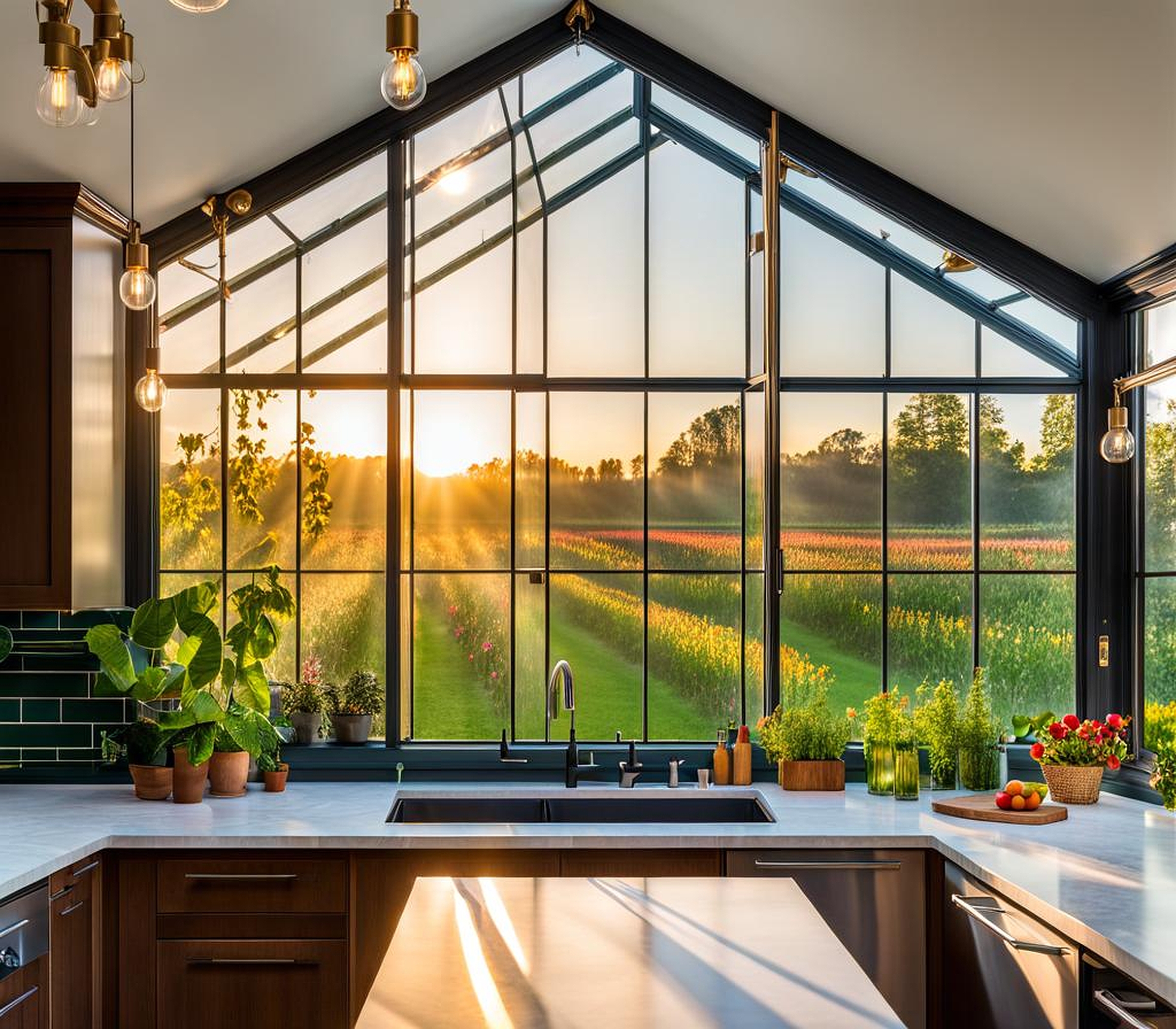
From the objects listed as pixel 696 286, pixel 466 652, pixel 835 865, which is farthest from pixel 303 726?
pixel 466 652

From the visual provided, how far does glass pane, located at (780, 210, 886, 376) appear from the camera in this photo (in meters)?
7.70

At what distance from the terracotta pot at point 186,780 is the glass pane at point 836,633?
2065mm

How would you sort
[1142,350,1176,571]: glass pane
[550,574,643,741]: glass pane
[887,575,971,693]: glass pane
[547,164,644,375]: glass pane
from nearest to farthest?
[1142,350,1176,571]: glass pane
[887,575,971,693]: glass pane
[547,164,644,375]: glass pane
[550,574,643,741]: glass pane

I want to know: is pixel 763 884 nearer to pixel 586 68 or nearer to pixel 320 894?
pixel 320 894

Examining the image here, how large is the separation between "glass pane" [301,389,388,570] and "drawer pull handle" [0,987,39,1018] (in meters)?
1.72

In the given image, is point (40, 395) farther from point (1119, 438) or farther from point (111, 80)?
point (1119, 438)

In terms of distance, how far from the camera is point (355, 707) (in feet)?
13.4

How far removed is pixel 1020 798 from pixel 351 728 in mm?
2291

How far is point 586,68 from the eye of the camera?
4473 mm

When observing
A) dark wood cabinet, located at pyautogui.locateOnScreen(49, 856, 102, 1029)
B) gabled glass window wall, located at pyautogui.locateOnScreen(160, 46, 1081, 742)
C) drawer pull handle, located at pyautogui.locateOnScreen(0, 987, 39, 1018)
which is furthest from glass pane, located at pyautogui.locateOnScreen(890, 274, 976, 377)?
drawer pull handle, located at pyautogui.locateOnScreen(0, 987, 39, 1018)

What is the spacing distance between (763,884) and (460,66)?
3.14m

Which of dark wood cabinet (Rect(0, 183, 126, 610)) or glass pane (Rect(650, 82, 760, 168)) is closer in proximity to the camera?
dark wood cabinet (Rect(0, 183, 126, 610))

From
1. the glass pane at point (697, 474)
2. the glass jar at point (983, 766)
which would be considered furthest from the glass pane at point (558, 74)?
the glass pane at point (697, 474)

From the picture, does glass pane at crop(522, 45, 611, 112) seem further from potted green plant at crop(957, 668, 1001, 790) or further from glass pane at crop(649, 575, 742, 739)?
glass pane at crop(649, 575, 742, 739)
